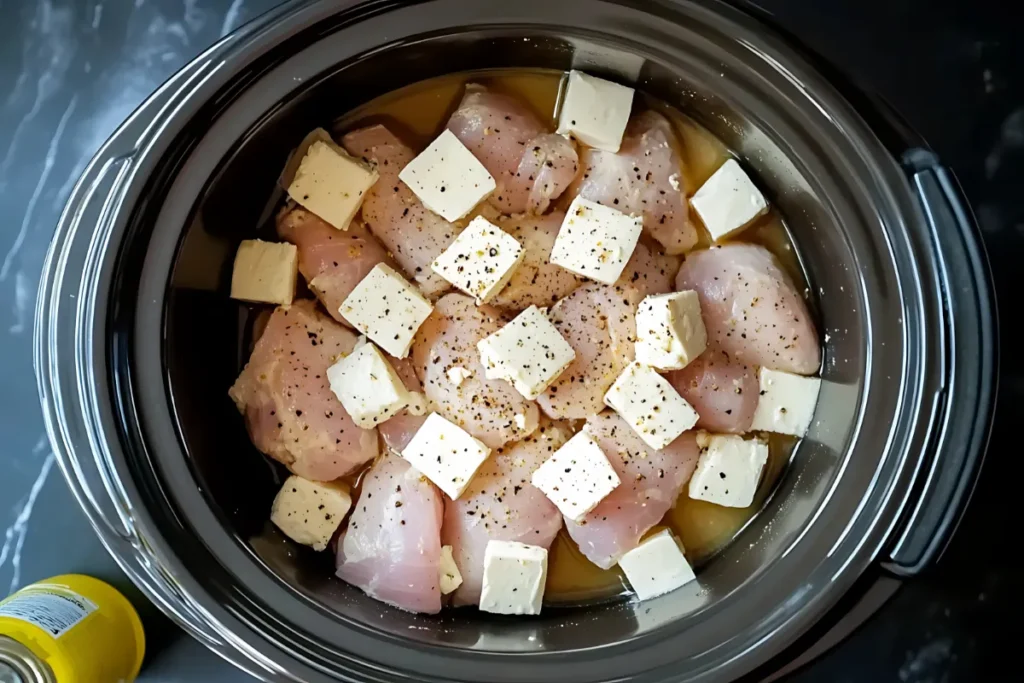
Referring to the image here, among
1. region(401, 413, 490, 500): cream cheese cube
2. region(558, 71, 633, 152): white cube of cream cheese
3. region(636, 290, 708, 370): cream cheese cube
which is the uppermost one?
region(558, 71, 633, 152): white cube of cream cheese

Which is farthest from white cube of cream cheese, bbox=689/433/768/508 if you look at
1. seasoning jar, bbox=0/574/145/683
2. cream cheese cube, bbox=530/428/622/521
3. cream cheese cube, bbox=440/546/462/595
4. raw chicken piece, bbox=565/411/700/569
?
seasoning jar, bbox=0/574/145/683

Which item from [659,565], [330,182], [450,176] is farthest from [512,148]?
[659,565]

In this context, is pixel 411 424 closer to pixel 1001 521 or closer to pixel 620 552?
pixel 620 552

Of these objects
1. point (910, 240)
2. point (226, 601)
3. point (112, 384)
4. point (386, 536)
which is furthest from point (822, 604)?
point (112, 384)

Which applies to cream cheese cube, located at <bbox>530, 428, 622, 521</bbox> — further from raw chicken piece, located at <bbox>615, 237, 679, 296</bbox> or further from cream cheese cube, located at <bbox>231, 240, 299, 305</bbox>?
cream cheese cube, located at <bbox>231, 240, 299, 305</bbox>

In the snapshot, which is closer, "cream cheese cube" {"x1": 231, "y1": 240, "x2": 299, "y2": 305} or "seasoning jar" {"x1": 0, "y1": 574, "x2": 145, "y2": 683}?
"seasoning jar" {"x1": 0, "y1": 574, "x2": 145, "y2": 683}

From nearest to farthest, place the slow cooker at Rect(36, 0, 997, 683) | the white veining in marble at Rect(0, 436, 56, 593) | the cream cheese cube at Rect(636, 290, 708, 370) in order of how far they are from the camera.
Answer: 1. the slow cooker at Rect(36, 0, 997, 683)
2. the cream cheese cube at Rect(636, 290, 708, 370)
3. the white veining in marble at Rect(0, 436, 56, 593)

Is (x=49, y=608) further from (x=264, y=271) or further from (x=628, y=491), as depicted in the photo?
(x=628, y=491)
